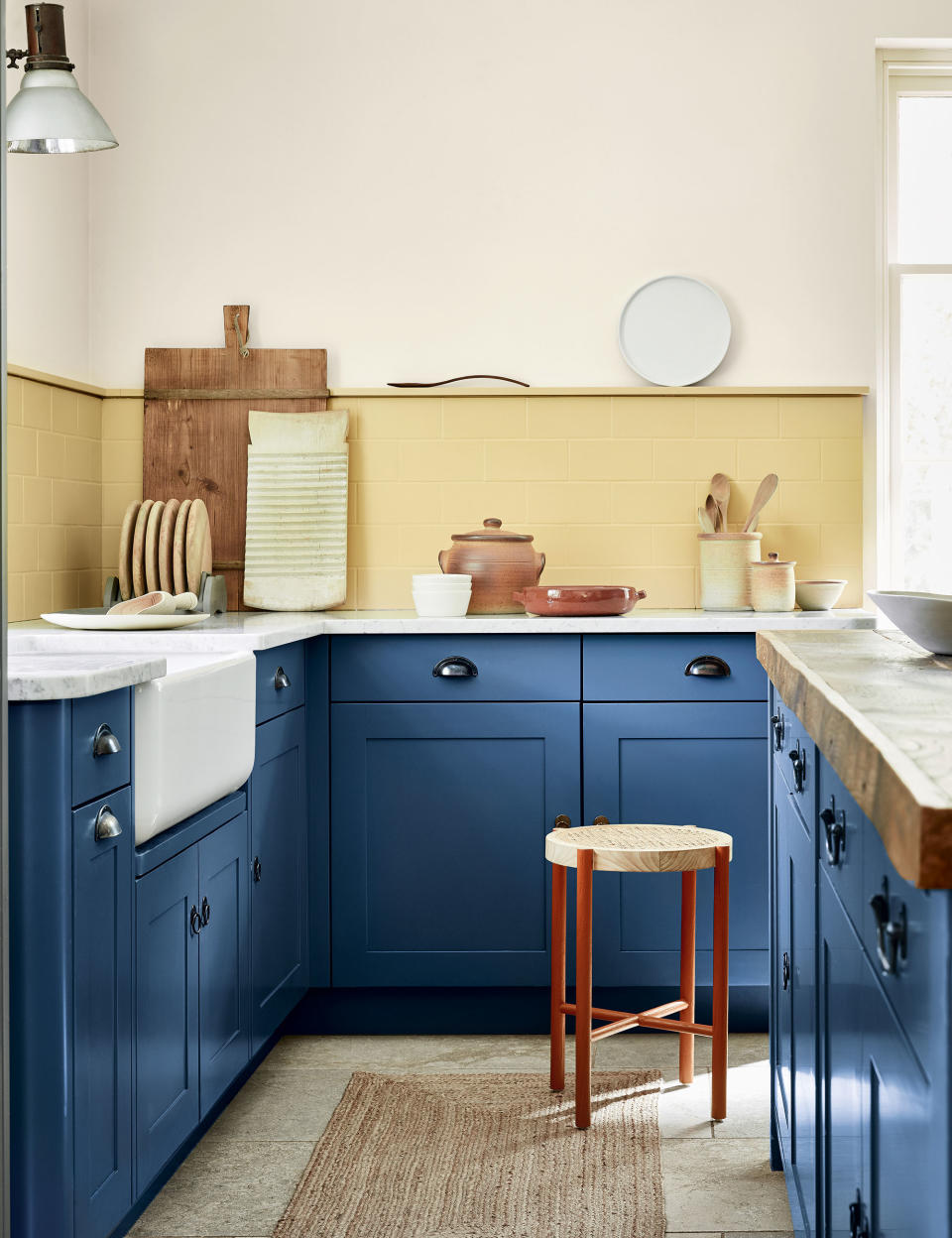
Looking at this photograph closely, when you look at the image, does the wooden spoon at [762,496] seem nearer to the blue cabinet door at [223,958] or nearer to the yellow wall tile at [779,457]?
the yellow wall tile at [779,457]

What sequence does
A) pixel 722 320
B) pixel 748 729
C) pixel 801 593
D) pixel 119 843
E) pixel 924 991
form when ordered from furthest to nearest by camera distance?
pixel 722 320
pixel 801 593
pixel 748 729
pixel 119 843
pixel 924 991

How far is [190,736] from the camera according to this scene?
2.04 m

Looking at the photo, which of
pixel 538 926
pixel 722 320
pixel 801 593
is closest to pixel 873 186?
pixel 722 320

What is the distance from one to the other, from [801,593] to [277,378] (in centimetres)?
156

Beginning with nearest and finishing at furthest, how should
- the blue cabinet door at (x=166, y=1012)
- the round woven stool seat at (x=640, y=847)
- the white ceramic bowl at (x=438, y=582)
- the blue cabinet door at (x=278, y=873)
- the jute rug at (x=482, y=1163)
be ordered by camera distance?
1. the blue cabinet door at (x=166, y=1012)
2. the jute rug at (x=482, y=1163)
3. the round woven stool seat at (x=640, y=847)
4. the blue cabinet door at (x=278, y=873)
5. the white ceramic bowl at (x=438, y=582)

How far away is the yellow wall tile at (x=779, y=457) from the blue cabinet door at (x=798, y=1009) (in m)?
1.70

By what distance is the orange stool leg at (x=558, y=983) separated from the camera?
256 centimetres

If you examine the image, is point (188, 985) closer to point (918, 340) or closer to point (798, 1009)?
point (798, 1009)

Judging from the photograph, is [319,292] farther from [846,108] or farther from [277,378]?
[846,108]

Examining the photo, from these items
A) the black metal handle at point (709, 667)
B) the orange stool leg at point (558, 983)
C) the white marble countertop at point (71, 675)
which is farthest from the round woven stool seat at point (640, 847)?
the white marble countertop at point (71, 675)

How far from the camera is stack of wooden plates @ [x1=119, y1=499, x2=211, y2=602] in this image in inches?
127

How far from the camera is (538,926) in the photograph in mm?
2959

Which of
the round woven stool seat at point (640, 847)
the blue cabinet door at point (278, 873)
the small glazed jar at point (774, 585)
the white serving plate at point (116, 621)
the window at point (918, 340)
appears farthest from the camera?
the window at point (918, 340)

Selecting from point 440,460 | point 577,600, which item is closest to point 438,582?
point 577,600
